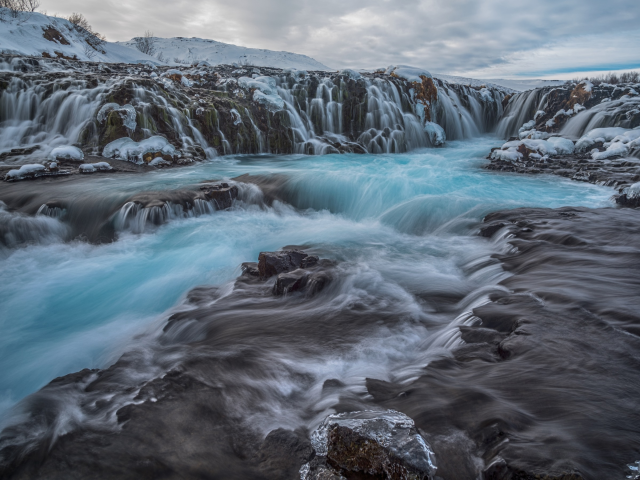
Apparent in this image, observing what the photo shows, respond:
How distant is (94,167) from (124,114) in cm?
263

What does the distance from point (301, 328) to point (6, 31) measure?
36027 mm

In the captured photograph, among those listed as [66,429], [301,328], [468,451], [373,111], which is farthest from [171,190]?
[373,111]

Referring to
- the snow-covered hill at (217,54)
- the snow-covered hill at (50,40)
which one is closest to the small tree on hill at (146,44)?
the snow-covered hill at (217,54)

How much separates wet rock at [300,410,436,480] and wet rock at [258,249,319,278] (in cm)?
343

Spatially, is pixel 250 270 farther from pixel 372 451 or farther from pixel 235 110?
pixel 235 110

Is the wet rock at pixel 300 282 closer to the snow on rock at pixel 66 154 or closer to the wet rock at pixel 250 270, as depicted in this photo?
the wet rock at pixel 250 270

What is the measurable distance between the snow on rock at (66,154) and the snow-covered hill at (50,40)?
687 inches

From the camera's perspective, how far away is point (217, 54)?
58000mm

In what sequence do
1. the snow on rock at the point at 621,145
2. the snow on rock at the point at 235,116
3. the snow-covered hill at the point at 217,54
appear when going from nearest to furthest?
the snow on rock at the point at 621,145 → the snow on rock at the point at 235,116 → the snow-covered hill at the point at 217,54

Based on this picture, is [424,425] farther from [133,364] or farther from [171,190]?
[171,190]

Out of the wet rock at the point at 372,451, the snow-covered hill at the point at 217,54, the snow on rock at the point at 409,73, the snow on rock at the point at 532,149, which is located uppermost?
the snow-covered hill at the point at 217,54

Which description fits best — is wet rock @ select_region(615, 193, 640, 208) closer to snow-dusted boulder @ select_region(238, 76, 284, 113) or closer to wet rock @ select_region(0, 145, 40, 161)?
snow-dusted boulder @ select_region(238, 76, 284, 113)

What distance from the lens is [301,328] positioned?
4.24 metres

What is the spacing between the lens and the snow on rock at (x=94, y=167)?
34.0 feet
